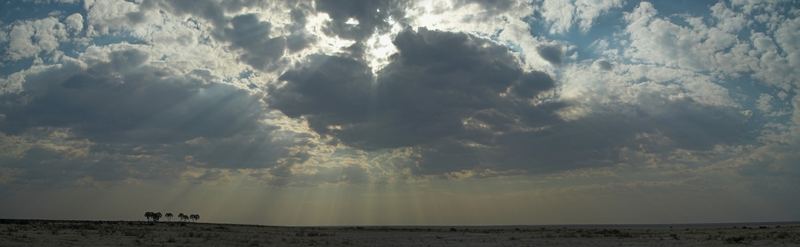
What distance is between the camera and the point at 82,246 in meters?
36.8

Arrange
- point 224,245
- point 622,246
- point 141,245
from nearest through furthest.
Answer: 1. point 141,245
2. point 224,245
3. point 622,246

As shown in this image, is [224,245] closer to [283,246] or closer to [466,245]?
[283,246]

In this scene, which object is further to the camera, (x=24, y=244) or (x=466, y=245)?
(x=466, y=245)

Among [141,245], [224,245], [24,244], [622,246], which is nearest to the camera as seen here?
[24,244]

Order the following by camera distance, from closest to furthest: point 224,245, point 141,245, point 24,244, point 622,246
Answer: point 24,244 → point 141,245 → point 224,245 → point 622,246

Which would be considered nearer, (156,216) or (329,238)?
(329,238)

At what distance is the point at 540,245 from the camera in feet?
156

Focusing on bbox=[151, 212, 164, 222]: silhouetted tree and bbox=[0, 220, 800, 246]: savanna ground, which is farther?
bbox=[151, 212, 164, 222]: silhouetted tree

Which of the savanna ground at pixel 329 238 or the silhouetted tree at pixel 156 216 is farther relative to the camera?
the silhouetted tree at pixel 156 216

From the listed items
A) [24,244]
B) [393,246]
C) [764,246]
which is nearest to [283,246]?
[393,246]

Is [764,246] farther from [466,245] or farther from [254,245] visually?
[254,245]

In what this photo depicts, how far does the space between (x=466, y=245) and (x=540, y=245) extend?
623cm

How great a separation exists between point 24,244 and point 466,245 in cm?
3243

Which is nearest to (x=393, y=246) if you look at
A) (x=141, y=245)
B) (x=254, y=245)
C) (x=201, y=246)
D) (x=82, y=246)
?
(x=254, y=245)
